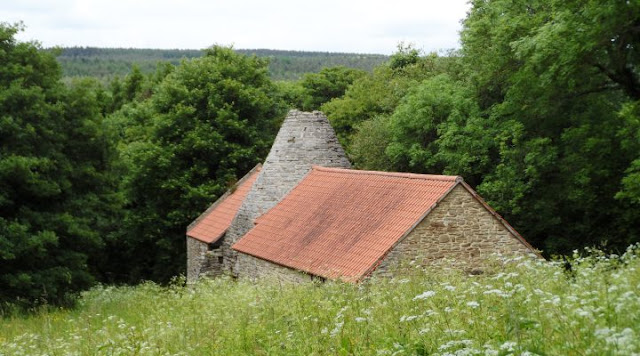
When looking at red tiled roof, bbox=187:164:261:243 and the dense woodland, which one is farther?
red tiled roof, bbox=187:164:261:243

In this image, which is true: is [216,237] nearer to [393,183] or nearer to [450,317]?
[393,183]

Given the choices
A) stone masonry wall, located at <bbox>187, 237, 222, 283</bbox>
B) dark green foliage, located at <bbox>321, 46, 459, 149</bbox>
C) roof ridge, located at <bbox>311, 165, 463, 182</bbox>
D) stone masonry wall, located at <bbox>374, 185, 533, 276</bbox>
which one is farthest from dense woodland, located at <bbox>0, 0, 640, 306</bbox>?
roof ridge, located at <bbox>311, 165, 463, 182</bbox>

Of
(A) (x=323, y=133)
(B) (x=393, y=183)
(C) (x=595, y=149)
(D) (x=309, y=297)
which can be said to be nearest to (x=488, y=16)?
(C) (x=595, y=149)

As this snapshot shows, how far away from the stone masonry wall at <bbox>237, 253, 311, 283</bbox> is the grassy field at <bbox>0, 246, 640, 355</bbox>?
649 cm

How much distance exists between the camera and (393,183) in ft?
59.0

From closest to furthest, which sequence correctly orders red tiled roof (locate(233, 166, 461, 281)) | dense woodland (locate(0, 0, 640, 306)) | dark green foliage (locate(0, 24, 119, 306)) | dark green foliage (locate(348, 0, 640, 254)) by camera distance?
red tiled roof (locate(233, 166, 461, 281)), dark green foliage (locate(348, 0, 640, 254)), dense woodland (locate(0, 0, 640, 306)), dark green foliage (locate(0, 24, 119, 306))

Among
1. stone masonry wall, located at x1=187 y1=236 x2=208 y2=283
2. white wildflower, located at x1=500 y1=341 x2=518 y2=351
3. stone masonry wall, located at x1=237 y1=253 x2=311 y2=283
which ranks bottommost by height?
stone masonry wall, located at x1=187 y1=236 x2=208 y2=283

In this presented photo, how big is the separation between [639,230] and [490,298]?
2005cm

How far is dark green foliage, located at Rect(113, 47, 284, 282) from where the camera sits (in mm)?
35375

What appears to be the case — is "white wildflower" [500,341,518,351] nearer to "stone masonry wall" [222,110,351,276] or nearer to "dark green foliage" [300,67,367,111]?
"stone masonry wall" [222,110,351,276]

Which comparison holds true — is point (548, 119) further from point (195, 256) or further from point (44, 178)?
point (44, 178)

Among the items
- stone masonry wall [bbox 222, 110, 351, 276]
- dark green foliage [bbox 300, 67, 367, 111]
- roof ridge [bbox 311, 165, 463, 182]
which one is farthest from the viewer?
dark green foliage [bbox 300, 67, 367, 111]

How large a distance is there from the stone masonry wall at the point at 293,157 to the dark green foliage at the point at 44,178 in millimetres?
6005

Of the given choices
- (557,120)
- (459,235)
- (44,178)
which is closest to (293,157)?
(459,235)
